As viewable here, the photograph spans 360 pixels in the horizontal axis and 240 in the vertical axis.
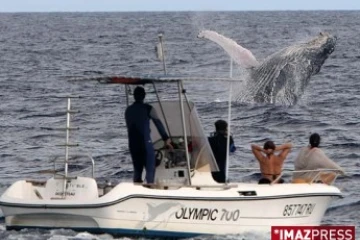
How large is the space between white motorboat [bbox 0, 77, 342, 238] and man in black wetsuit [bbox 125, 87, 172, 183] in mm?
230

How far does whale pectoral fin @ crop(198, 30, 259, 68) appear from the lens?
25814mm

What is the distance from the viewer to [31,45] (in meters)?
88.9

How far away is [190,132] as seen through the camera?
18641 millimetres

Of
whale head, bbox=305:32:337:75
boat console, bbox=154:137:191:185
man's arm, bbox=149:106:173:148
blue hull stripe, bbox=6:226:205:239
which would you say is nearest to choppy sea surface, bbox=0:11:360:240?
blue hull stripe, bbox=6:226:205:239

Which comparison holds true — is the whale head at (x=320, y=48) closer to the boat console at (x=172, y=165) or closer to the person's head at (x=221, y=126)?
the person's head at (x=221, y=126)

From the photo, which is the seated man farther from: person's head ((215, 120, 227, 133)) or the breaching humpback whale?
the breaching humpback whale

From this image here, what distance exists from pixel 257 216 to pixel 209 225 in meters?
0.67

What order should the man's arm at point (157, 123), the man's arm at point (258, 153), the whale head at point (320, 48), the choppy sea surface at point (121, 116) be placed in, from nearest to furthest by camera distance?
the man's arm at point (157, 123) < the man's arm at point (258, 153) < the choppy sea surface at point (121, 116) < the whale head at point (320, 48)

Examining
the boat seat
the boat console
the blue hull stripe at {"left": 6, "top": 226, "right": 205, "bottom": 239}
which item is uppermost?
the boat console

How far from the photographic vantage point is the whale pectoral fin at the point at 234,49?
2581 cm

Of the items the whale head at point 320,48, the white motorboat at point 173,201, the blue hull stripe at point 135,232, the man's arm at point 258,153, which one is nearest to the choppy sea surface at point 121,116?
the blue hull stripe at point 135,232

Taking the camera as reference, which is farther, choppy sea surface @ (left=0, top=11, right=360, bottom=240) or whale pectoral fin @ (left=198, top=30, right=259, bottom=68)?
whale pectoral fin @ (left=198, top=30, right=259, bottom=68)

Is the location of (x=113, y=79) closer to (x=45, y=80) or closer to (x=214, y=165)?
(x=214, y=165)

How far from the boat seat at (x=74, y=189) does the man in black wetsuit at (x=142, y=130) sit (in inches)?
33.0
